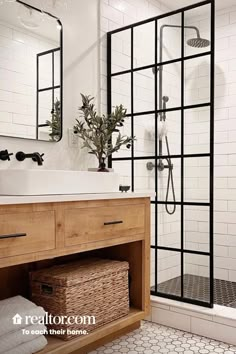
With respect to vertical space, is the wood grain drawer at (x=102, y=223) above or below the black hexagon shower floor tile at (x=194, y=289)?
above

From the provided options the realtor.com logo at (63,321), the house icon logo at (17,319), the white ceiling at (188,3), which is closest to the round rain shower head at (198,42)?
the white ceiling at (188,3)

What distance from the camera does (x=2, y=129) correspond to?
210 centimetres

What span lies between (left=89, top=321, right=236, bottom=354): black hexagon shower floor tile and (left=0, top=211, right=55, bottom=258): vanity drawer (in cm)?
86

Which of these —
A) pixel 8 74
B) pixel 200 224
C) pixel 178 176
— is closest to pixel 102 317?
pixel 200 224

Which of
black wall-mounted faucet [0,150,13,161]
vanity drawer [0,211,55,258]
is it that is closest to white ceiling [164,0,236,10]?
black wall-mounted faucet [0,150,13,161]

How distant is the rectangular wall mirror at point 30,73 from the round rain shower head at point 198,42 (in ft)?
2.91

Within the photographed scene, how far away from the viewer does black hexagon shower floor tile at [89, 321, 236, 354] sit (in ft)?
6.80

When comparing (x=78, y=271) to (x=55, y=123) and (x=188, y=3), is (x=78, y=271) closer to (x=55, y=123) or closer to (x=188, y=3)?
(x=55, y=123)

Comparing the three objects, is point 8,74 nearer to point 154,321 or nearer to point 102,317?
point 102,317

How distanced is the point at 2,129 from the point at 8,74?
33cm

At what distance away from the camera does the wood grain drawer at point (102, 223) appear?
5.87 ft

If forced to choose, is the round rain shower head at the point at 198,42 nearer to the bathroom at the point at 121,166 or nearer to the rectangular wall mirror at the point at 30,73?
the bathroom at the point at 121,166

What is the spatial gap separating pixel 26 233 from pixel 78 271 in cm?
56

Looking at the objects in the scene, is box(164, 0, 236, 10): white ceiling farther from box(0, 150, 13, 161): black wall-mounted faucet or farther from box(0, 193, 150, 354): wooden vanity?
box(0, 150, 13, 161): black wall-mounted faucet
